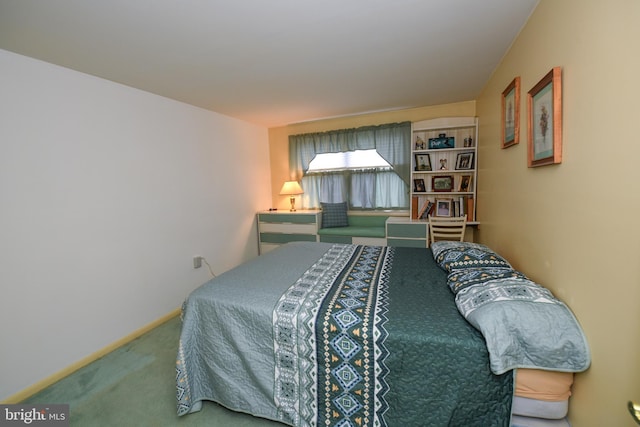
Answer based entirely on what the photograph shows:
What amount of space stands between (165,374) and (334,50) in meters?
2.60

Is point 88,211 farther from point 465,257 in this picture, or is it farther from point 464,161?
point 464,161

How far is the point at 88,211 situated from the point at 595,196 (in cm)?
307

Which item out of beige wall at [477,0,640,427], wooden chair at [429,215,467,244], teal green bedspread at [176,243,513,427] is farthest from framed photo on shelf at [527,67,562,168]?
wooden chair at [429,215,467,244]

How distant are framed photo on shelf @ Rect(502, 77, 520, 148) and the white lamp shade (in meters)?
2.76

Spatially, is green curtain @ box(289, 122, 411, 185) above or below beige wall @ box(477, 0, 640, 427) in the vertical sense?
above

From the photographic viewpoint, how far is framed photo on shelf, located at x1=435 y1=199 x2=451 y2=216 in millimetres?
3518

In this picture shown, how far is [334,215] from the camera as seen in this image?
4.04m

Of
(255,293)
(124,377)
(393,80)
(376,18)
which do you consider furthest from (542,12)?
(124,377)

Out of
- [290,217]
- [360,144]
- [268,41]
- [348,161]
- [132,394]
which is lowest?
[132,394]

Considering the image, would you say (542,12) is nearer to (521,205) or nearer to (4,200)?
(521,205)

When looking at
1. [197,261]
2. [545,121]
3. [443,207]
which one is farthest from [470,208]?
[197,261]

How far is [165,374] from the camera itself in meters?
1.92

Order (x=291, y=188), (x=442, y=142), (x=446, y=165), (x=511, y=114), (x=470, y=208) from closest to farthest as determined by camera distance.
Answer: (x=511, y=114), (x=470, y=208), (x=442, y=142), (x=446, y=165), (x=291, y=188)

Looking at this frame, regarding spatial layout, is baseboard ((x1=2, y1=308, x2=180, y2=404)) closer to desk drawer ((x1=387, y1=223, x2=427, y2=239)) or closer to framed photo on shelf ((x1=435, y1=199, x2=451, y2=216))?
desk drawer ((x1=387, y1=223, x2=427, y2=239))
